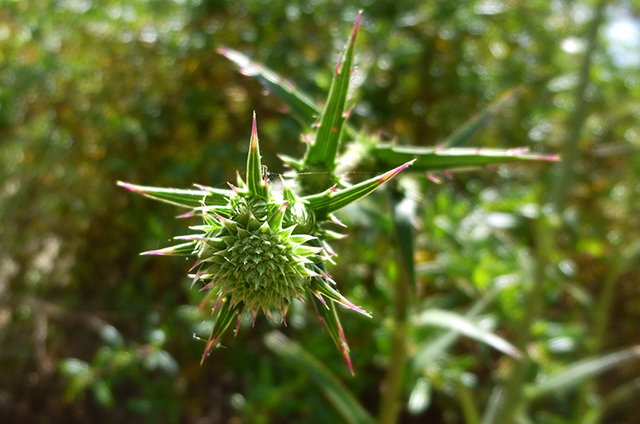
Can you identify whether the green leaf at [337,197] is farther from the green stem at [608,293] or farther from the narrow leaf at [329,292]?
the green stem at [608,293]

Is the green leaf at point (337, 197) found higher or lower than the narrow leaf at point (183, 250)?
higher

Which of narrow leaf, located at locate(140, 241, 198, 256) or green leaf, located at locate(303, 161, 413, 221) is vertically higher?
green leaf, located at locate(303, 161, 413, 221)

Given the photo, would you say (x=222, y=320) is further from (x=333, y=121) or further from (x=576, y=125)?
(x=576, y=125)

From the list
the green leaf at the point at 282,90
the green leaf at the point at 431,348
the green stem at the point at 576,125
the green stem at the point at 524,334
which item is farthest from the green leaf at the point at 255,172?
the green stem at the point at 576,125

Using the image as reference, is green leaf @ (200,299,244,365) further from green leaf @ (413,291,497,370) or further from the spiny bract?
green leaf @ (413,291,497,370)

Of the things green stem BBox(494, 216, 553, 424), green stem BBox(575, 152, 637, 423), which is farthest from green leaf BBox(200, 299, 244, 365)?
green stem BBox(575, 152, 637, 423)
